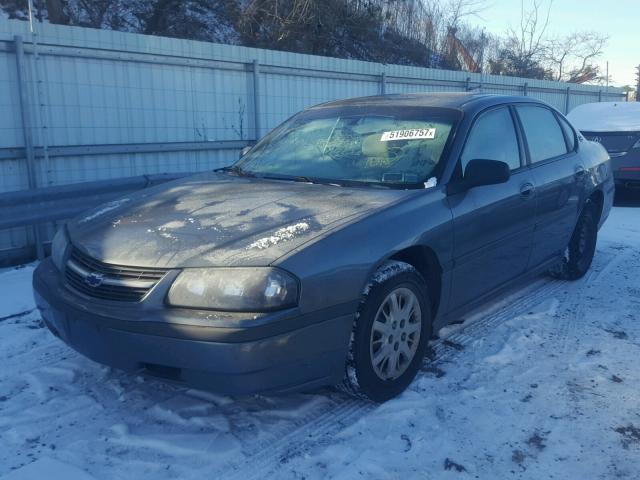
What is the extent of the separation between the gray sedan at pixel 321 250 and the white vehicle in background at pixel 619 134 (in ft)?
18.9

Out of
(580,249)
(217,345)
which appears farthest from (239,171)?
(580,249)

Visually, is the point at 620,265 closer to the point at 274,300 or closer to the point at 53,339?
the point at 274,300

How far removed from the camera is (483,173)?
364 centimetres

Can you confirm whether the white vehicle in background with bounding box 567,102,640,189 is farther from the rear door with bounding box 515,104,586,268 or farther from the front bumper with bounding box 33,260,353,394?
the front bumper with bounding box 33,260,353,394

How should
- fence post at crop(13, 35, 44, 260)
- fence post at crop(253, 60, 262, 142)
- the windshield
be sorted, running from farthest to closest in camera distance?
1. fence post at crop(253, 60, 262, 142)
2. fence post at crop(13, 35, 44, 260)
3. the windshield

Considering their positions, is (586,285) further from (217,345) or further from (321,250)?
(217,345)

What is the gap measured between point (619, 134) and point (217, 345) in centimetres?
924

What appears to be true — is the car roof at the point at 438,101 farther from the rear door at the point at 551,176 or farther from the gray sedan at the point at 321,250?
the rear door at the point at 551,176

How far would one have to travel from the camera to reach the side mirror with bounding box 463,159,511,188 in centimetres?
364

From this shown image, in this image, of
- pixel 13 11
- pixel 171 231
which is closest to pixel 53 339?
pixel 171 231

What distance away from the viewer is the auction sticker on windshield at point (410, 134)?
3.88 meters

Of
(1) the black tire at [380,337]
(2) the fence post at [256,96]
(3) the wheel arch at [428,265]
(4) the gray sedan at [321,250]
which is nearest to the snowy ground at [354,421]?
(1) the black tire at [380,337]

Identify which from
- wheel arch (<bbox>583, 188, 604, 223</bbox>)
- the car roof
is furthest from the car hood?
wheel arch (<bbox>583, 188, 604, 223</bbox>)

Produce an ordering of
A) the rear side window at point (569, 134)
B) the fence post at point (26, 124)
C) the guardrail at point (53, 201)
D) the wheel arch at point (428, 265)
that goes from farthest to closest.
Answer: the fence post at point (26, 124), the guardrail at point (53, 201), the rear side window at point (569, 134), the wheel arch at point (428, 265)
